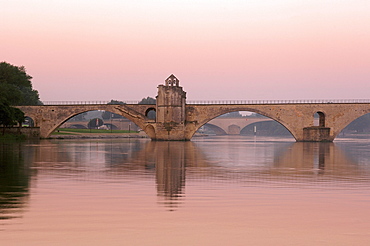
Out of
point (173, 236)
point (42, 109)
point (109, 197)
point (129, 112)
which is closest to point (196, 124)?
point (129, 112)

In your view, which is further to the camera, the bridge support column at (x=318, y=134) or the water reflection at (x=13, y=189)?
the bridge support column at (x=318, y=134)

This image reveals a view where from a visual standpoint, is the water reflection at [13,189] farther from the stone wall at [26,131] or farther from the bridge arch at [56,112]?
the bridge arch at [56,112]

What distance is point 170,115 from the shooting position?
84188 mm

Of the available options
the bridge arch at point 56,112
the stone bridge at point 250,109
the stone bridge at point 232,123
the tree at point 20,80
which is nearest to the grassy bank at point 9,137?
the bridge arch at point 56,112

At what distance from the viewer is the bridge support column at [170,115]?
84.2m

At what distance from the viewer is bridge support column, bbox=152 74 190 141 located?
276 ft

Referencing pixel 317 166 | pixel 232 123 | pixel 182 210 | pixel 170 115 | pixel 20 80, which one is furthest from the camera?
pixel 232 123

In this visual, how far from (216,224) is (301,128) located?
75.9 meters

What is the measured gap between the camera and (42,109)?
89.0 m

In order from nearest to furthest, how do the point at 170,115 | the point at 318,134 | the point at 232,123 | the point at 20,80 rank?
1. the point at 318,134
2. the point at 170,115
3. the point at 20,80
4. the point at 232,123

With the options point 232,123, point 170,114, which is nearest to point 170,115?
point 170,114

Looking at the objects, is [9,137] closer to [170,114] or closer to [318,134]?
[170,114]

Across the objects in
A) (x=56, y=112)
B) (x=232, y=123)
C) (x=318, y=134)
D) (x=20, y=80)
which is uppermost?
(x=20, y=80)

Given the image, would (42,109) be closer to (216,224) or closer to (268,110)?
(268,110)
